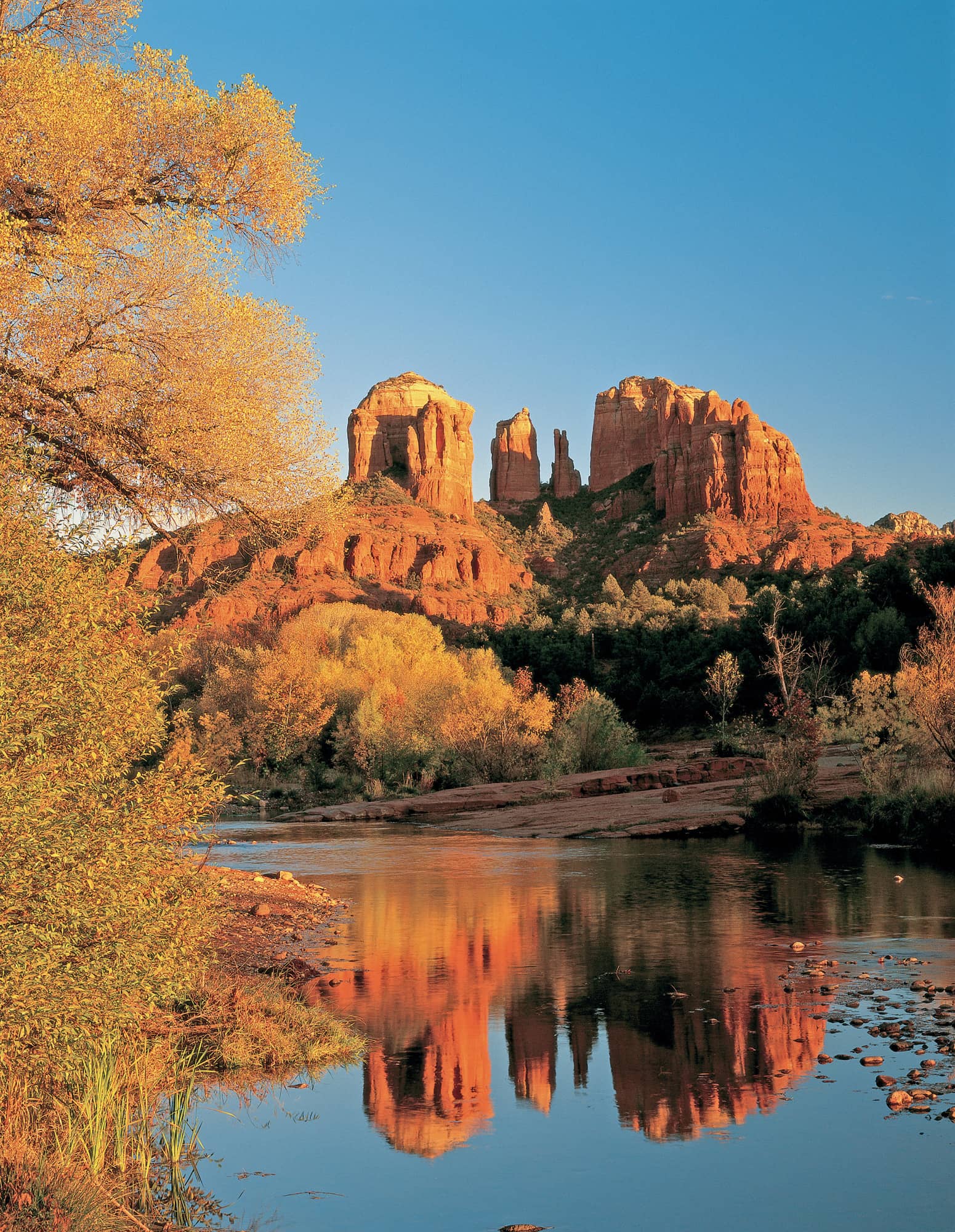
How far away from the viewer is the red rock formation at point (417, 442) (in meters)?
124

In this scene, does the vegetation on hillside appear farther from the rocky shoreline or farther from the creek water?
the creek water

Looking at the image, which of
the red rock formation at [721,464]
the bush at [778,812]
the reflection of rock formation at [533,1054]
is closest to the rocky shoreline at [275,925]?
the reflection of rock formation at [533,1054]

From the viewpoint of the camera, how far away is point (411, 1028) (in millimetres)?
11203

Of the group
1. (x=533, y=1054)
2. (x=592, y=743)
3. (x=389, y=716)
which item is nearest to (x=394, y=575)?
(x=389, y=716)

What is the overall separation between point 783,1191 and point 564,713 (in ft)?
138

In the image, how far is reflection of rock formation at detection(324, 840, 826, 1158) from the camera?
9.02 metres

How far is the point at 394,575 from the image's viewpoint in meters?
96.8

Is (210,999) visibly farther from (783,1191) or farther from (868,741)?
(868,741)

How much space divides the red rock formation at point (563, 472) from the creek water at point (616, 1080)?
401ft

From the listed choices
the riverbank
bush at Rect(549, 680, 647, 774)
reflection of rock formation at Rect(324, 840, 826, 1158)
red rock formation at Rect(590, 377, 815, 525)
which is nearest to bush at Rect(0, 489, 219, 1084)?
reflection of rock formation at Rect(324, 840, 826, 1158)

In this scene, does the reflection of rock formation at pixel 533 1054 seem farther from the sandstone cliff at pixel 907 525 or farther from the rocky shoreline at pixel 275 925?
the sandstone cliff at pixel 907 525

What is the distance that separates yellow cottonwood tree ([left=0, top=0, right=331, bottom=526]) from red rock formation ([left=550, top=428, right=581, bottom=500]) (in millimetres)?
125255

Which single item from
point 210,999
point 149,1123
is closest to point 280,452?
point 210,999

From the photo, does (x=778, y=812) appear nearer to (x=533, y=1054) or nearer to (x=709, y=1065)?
(x=533, y=1054)
